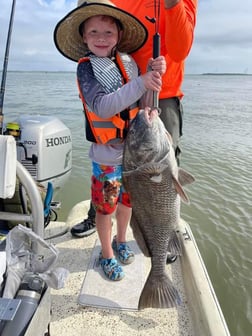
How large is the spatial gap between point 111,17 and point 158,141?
0.95m

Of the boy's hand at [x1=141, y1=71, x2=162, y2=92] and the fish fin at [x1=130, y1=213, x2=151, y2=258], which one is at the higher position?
the boy's hand at [x1=141, y1=71, x2=162, y2=92]

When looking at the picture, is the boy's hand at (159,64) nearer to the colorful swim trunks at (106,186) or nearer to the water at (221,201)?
the colorful swim trunks at (106,186)

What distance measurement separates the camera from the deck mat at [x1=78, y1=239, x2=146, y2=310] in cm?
235

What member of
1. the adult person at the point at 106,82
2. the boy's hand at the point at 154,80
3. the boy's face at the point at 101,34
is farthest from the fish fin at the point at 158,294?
the boy's face at the point at 101,34

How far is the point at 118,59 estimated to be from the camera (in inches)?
87.1

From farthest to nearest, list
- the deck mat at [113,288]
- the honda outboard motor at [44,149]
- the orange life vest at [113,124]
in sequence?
1. the honda outboard motor at [44,149]
2. the deck mat at [113,288]
3. the orange life vest at [113,124]

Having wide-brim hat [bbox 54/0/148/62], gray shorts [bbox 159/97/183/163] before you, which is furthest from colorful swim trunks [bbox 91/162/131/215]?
wide-brim hat [bbox 54/0/148/62]

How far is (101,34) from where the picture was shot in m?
2.12

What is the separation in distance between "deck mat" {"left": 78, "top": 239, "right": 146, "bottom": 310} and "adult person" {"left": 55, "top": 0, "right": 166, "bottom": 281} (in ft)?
0.25

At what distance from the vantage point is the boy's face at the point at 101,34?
209 centimetres

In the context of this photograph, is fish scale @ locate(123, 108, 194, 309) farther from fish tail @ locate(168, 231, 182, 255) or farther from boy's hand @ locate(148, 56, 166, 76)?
boy's hand @ locate(148, 56, 166, 76)

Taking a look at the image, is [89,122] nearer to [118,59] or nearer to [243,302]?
[118,59]

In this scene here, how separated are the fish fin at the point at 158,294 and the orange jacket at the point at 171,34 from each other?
1293 mm

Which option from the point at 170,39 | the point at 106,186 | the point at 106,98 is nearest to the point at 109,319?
the point at 106,186
